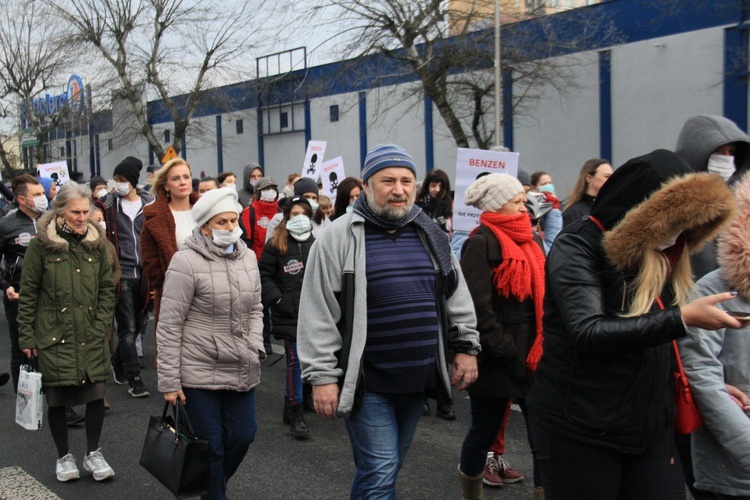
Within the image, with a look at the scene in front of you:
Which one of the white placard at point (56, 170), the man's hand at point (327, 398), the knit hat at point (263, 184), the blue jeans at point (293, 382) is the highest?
the white placard at point (56, 170)

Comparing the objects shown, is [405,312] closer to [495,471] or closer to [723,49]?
[495,471]

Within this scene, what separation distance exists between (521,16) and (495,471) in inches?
703

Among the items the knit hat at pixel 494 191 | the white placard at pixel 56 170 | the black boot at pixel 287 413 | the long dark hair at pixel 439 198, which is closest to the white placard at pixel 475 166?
the long dark hair at pixel 439 198

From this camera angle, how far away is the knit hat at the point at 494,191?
4.48m

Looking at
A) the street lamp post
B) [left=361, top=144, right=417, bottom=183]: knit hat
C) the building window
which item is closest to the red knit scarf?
[left=361, top=144, right=417, bottom=183]: knit hat

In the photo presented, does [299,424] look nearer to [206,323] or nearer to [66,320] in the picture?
[66,320]

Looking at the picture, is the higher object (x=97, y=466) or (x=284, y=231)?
(x=284, y=231)

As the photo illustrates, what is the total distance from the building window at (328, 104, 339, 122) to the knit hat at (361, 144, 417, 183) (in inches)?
1123

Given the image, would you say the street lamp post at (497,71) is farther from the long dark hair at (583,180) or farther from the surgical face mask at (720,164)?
the surgical face mask at (720,164)

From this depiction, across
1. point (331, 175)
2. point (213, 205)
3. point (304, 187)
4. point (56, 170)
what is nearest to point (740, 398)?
point (213, 205)

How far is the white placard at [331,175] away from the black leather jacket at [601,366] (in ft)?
30.6

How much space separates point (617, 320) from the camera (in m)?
2.50

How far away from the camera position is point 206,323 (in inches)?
161

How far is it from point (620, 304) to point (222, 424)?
2308mm
